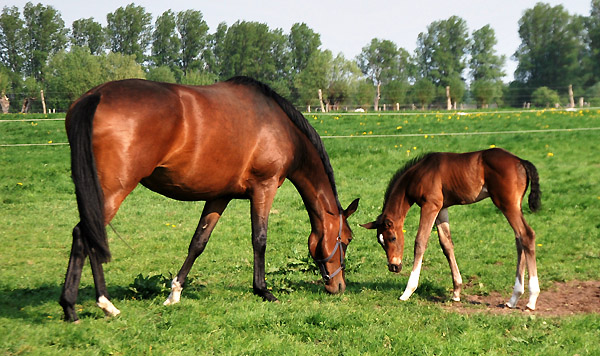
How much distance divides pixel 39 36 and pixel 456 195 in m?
80.5

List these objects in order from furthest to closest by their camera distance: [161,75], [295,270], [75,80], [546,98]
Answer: [161,75]
[546,98]
[75,80]
[295,270]

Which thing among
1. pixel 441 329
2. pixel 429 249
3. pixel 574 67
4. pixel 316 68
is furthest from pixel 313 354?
pixel 574 67

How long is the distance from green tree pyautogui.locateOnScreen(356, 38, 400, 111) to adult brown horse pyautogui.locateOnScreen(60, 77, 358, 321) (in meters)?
94.9

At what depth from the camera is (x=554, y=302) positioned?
258 inches

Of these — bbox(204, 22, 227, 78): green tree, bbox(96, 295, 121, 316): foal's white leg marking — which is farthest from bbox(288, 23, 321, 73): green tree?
bbox(96, 295, 121, 316): foal's white leg marking

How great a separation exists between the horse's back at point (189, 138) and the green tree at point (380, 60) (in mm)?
95471

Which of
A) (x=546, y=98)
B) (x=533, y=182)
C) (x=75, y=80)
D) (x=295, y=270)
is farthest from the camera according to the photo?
(x=546, y=98)

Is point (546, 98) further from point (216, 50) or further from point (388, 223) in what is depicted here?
point (388, 223)

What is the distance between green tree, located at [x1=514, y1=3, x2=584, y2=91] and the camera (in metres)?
71.7

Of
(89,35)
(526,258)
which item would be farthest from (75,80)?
(526,258)

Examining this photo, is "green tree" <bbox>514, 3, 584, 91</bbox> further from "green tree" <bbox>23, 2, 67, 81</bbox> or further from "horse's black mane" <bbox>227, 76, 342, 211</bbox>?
"horse's black mane" <bbox>227, 76, 342, 211</bbox>

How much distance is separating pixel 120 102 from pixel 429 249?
6.32 meters

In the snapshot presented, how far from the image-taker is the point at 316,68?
65.0 metres

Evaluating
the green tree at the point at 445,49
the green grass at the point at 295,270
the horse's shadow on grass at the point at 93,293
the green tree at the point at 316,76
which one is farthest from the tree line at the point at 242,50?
the horse's shadow on grass at the point at 93,293
